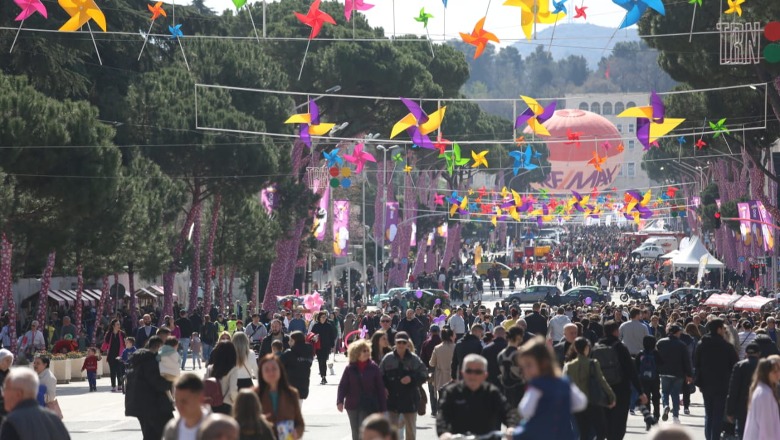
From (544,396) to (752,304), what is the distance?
100 feet

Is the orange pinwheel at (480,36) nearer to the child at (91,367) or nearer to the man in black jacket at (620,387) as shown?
the child at (91,367)

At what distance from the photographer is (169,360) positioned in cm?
1500

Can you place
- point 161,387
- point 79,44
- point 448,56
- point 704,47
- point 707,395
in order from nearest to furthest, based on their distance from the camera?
point 161,387
point 707,395
point 79,44
point 704,47
point 448,56

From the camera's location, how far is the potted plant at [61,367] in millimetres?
31891

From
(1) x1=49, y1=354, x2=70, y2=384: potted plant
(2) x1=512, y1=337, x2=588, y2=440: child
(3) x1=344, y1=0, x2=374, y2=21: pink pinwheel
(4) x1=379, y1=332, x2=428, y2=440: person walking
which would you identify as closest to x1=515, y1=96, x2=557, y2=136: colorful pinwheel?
(3) x1=344, y1=0, x2=374, y2=21: pink pinwheel

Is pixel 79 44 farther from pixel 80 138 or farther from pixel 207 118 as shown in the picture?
pixel 207 118

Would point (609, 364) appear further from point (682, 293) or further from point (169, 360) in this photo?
point (682, 293)

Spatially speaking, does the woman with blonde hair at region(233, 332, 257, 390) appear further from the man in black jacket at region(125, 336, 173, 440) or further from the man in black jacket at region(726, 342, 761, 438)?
the man in black jacket at region(726, 342, 761, 438)

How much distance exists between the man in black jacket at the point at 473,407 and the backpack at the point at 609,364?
4967 mm

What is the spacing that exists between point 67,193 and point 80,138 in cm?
135

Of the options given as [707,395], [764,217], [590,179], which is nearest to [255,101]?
[764,217]

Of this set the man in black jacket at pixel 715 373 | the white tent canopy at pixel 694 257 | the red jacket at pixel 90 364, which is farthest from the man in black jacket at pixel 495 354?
the white tent canopy at pixel 694 257

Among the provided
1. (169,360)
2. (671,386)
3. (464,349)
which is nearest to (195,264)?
(671,386)

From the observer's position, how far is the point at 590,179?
13838 centimetres
